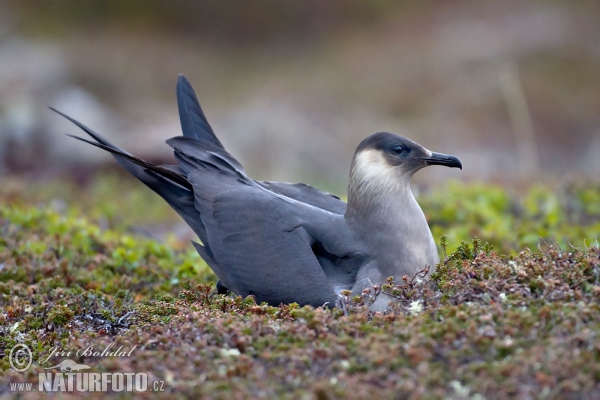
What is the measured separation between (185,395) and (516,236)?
491 centimetres

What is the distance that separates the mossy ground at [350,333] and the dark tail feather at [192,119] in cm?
126

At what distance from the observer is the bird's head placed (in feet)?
18.2

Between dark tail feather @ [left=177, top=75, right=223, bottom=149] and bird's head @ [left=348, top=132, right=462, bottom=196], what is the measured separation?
4.64ft

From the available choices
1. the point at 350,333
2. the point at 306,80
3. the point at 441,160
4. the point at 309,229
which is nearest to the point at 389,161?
the point at 441,160

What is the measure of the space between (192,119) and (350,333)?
309cm

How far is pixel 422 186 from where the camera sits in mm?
10133

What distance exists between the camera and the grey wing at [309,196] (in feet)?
20.1

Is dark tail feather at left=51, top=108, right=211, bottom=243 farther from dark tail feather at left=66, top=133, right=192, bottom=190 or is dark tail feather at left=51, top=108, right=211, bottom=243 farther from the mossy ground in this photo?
the mossy ground

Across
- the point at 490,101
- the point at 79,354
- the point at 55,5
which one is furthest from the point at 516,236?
the point at 55,5

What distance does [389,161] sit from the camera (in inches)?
220

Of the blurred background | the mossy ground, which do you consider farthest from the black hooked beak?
the blurred background

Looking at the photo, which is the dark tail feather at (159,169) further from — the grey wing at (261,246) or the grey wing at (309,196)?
the grey wing at (309,196)

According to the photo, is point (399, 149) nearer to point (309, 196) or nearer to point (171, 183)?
point (309, 196)

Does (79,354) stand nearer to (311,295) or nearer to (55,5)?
(311,295)
